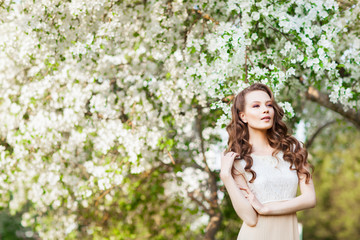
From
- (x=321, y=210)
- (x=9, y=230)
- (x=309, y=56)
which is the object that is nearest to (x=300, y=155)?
(x=309, y=56)

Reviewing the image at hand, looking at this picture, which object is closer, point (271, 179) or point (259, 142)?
point (271, 179)

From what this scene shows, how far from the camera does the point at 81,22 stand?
5.61 m

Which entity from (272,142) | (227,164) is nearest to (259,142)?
(272,142)

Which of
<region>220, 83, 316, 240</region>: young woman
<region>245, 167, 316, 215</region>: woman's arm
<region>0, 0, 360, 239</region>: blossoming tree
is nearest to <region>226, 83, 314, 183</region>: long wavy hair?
<region>220, 83, 316, 240</region>: young woman

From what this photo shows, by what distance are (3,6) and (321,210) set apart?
2469 cm

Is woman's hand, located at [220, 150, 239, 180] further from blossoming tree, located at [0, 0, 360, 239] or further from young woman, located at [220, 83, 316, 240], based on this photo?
blossoming tree, located at [0, 0, 360, 239]

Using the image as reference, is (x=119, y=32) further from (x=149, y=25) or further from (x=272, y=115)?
(x=272, y=115)

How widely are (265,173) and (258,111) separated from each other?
0.40 meters

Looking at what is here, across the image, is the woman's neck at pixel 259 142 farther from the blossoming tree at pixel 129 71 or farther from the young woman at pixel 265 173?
the blossoming tree at pixel 129 71

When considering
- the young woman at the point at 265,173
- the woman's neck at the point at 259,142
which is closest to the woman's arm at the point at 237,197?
the young woman at the point at 265,173

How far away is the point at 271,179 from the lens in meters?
2.94

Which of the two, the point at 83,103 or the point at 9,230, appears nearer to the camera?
the point at 83,103

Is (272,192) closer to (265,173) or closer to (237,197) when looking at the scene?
(265,173)

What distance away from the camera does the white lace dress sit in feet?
9.53
